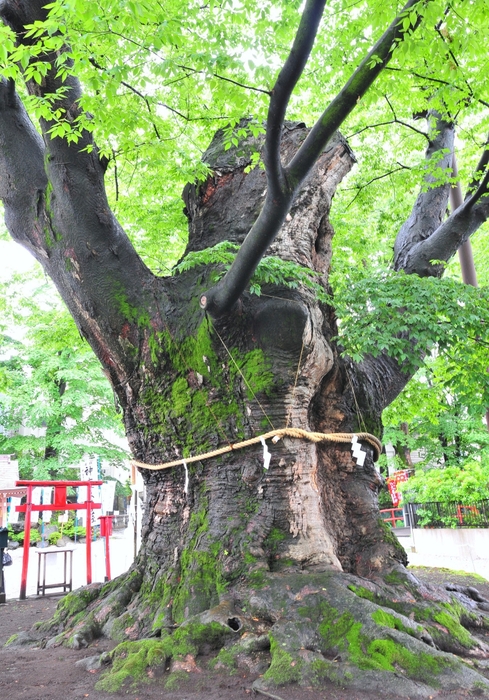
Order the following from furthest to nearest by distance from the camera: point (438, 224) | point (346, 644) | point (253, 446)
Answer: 1. point (438, 224)
2. point (253, 446)
3. point (346, 644)

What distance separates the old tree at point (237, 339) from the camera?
3.56m

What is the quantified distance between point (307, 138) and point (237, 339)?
2.04 metres

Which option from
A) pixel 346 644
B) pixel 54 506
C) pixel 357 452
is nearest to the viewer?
pixel 346 644

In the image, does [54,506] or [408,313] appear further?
[54,506]

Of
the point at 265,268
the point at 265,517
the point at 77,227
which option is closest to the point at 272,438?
the point at 265,517

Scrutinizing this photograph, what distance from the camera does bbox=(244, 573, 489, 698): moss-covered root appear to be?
10.5 ft

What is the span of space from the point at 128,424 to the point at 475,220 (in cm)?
521

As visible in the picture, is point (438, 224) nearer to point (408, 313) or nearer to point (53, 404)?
point (408, 313)


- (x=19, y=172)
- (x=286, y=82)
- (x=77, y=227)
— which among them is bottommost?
(x=286, y=82)

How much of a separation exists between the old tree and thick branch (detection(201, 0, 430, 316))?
0.01 metres

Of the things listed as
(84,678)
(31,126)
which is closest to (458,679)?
(84,678)

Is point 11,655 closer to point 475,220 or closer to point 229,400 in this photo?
point 229,400

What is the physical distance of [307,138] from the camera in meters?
3.46

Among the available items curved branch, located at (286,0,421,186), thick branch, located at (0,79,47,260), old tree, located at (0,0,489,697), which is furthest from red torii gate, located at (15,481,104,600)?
curved branch, located at (286,0,421,186)
